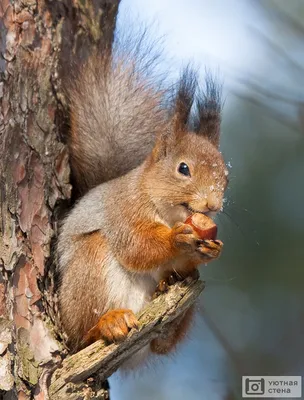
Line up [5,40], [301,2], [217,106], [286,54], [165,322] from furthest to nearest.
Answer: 1. [301,2]
2. [286,54]
3. [217,106]
4. [5,40]
5. [165,322]

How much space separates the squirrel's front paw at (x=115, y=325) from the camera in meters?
2.00

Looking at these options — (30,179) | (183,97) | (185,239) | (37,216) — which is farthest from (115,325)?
(183,97)

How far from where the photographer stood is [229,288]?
3.74 meters

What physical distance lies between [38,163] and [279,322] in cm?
186

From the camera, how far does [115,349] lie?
6.58 ft

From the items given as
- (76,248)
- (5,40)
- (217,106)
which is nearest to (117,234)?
(76,248)

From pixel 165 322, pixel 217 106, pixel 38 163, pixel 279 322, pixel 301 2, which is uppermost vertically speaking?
pixel 301 2

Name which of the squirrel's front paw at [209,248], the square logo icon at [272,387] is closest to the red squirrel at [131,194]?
the squirrel's front paw at [209,248]

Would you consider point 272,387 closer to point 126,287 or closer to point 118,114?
point 126,287

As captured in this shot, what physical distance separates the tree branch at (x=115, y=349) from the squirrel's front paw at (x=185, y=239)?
0.37 ft

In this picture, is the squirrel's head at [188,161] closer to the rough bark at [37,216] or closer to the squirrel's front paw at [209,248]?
the squirrel's front paw at [209,248]

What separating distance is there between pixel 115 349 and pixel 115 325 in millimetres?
68

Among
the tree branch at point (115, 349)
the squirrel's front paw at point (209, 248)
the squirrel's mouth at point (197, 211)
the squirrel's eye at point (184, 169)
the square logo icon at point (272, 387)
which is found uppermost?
the squirrel's eye at point (184, 169)

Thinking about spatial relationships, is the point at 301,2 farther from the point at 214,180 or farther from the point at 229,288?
the point at 214,180
